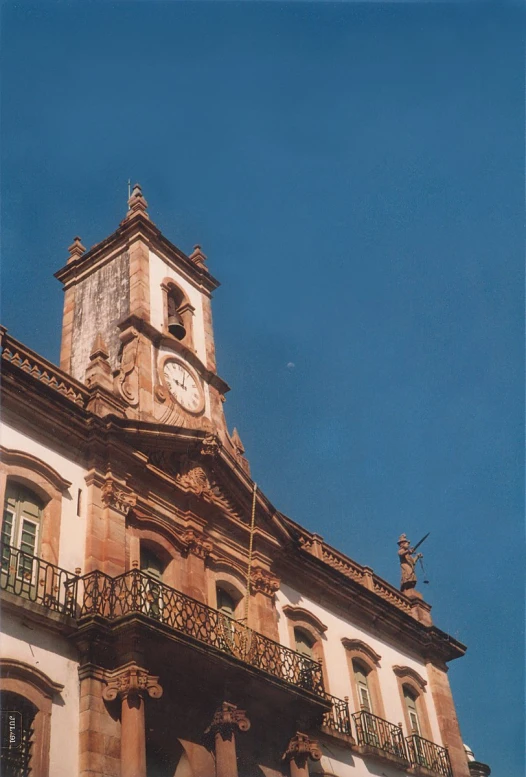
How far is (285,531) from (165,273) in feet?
25.7

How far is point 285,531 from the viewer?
23172 mm

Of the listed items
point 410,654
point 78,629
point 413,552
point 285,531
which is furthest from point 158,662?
point 413,552

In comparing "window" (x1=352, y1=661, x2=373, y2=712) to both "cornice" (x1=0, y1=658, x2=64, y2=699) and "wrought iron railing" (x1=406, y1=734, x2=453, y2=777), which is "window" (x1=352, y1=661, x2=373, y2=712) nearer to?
"wrought iron railing" (x1=406, y1=734, x2=453, y2=777)

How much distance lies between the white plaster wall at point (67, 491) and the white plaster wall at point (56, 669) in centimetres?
163

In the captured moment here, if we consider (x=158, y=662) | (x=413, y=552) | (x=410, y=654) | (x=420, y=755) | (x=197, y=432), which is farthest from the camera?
(x=413, y=552)

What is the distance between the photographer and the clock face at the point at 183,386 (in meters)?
23.0

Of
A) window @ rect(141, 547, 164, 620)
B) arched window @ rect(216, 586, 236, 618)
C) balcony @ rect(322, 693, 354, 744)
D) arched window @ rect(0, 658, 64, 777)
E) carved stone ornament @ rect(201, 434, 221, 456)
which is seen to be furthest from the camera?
balcony @ rect(322, 693, 354, 744)

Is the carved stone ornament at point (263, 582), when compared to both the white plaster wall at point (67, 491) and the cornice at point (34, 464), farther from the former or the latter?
the cornice at point (34, 464)

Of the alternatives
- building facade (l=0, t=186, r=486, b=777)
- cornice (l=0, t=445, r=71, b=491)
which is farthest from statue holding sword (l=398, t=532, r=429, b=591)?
cornice (l=0, t=445, r=71, b=491)

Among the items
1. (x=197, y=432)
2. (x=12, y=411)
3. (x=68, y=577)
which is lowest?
(x=68, y=577)

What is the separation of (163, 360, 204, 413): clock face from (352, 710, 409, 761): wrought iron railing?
851 centimetres

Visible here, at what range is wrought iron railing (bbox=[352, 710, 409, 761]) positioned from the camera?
22703mm

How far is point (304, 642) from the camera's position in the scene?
76.4 ft

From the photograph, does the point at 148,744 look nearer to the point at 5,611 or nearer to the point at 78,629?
the point at 78,629
